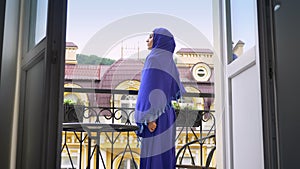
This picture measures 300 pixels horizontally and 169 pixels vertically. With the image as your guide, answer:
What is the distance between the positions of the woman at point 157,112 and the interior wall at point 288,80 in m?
1.36

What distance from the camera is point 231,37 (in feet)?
7.37

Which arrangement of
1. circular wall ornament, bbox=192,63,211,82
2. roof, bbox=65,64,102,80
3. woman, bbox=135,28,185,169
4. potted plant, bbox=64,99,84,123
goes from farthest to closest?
circular wall ornament, bbox=192,63,211,82 < roof, bbox=65,64,102,80 < potted plant, bbox=64,99,84,123 < woman, bbox=135,28,185,169

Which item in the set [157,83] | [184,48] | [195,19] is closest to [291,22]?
[157,83]

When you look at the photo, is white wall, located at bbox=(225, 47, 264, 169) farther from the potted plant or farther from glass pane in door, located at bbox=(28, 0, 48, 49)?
the potted plant

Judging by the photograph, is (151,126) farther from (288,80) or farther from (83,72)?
(83,72)

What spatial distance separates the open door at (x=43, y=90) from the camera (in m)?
1.49

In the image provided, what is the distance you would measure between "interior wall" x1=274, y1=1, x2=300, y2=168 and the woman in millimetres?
1357

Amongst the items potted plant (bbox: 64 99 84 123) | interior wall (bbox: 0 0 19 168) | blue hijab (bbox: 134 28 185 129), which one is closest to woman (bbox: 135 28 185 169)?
blue hijab (bbox: 134 28 185 129)

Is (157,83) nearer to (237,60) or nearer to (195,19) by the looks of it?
(237,60)

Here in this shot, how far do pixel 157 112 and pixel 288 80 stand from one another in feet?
4.69

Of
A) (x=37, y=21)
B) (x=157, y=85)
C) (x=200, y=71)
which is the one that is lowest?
(x=157, y=85)

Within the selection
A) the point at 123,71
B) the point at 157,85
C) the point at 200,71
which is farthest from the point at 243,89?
the point at 200,71

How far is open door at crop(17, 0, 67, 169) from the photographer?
4.88 feet

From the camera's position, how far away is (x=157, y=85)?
9.52 feet
